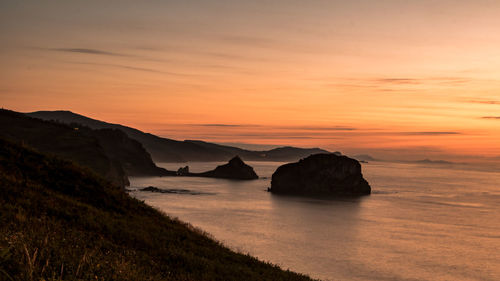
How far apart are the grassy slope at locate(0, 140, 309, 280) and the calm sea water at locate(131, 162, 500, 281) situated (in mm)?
21318

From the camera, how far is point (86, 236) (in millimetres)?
15766

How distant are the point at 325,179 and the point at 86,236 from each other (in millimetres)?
123637

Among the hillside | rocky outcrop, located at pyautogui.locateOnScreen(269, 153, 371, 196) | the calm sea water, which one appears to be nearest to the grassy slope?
the calm sea water

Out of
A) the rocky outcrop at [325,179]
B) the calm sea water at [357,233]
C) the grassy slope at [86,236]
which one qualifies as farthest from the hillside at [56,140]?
the rocky outcrop at [325,179]

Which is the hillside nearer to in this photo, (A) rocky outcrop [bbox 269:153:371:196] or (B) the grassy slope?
(B) the grassy slope

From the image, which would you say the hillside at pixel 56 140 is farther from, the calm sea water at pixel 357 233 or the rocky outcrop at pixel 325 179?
the rocky outcrop at pixel 325 179

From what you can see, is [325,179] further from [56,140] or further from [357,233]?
[56,140]

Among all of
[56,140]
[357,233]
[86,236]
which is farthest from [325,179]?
[86,236]

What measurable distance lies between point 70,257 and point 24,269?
10.7ft

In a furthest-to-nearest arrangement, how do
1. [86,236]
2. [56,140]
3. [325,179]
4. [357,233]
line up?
[325,179] → [56,140] → [357,233] → [86,236]

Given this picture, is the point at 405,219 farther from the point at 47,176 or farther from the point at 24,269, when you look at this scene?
the point at 24,269

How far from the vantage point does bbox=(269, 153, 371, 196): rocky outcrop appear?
13412 cm

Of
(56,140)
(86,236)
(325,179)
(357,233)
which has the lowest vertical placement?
(357,233)

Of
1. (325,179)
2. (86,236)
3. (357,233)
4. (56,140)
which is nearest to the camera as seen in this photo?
(86,236)
